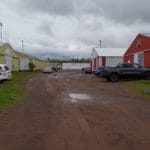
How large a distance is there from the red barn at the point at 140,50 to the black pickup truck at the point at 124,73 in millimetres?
3253

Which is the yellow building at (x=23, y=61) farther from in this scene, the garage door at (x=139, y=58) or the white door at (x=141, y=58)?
the white door at (x=141, y=58)

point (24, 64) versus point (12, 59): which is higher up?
point (12, 59)

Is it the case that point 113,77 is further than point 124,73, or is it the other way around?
point 124,73

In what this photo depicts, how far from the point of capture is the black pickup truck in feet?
88.3

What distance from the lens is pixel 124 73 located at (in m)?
27.2

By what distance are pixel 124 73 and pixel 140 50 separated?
6718mm

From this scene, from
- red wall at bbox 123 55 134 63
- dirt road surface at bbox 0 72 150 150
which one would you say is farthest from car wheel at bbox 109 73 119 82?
dirt road surface at bbox 0 72 150 150

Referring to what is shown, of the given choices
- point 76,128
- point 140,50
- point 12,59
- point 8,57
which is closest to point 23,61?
point 12,59

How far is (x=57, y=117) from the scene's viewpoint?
8891mm

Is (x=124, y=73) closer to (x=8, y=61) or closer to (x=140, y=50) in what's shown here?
(x=140, y=50)

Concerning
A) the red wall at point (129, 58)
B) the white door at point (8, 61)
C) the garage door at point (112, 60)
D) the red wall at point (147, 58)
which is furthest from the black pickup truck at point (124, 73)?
the garage door at point (112, 60)

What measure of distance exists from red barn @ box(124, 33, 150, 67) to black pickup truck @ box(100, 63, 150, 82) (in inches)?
128

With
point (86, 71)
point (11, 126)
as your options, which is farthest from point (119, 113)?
point (86, 71)

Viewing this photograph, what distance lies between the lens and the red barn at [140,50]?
1196 inches
